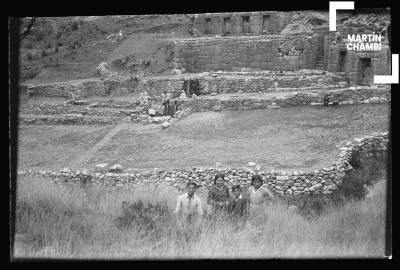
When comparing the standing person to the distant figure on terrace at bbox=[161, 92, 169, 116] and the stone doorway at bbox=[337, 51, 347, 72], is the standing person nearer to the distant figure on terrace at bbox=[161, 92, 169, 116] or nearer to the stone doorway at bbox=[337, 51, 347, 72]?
the distant figure on terrace at bbox=[161, 92, 169, 116]

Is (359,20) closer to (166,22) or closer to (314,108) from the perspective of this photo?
(314,108)

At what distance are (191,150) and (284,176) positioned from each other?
5.44 ft

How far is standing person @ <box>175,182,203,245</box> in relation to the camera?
892 centimetres

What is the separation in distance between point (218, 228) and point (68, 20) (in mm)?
4527

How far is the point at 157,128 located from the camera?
10.3 metres

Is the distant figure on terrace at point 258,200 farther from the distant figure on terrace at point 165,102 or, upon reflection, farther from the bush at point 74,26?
Result: the bush at point 74,26

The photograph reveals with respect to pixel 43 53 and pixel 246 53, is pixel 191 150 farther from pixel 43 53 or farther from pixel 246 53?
pixel 246 53

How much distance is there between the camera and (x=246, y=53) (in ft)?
40.9

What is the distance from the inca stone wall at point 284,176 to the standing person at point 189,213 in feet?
1.22

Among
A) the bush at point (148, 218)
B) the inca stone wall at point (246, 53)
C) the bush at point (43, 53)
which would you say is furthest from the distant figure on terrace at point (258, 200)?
the bush at point (43, 53)

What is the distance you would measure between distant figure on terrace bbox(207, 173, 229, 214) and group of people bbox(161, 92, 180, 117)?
1985mm

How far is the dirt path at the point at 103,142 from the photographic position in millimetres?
9836

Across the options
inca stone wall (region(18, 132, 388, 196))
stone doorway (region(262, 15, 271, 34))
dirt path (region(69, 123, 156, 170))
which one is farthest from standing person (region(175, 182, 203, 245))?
stone doorway (region(262, 15, 271, 34))

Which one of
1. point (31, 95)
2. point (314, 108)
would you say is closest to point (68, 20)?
point (31, 95)
